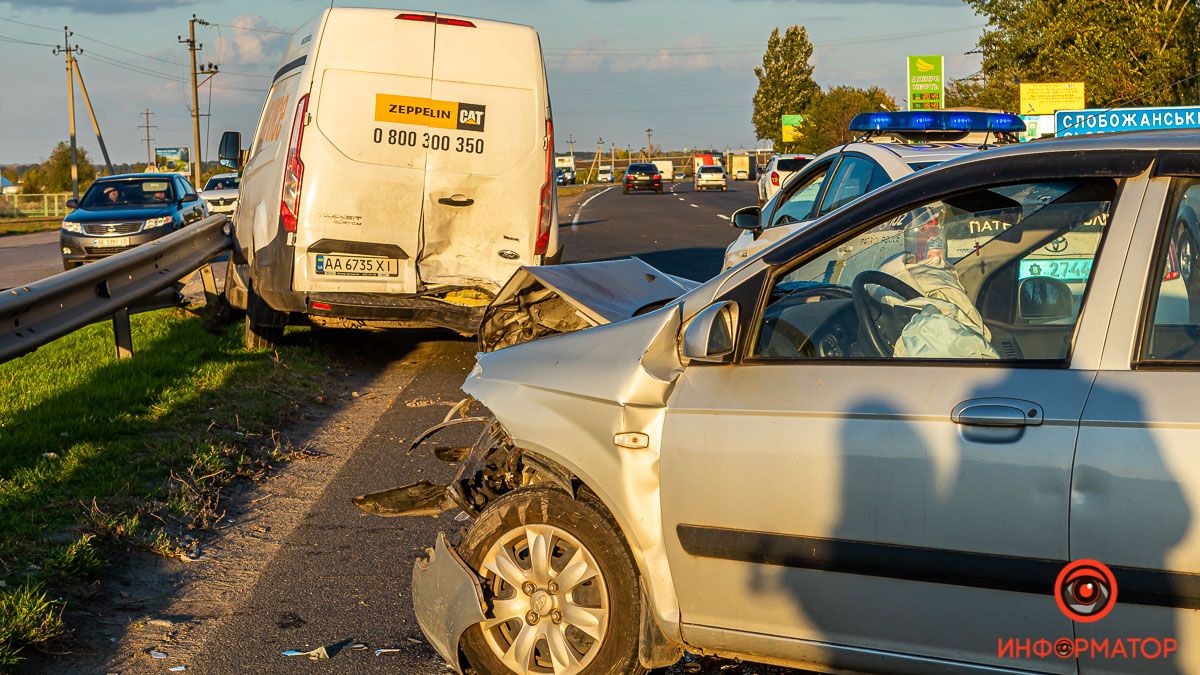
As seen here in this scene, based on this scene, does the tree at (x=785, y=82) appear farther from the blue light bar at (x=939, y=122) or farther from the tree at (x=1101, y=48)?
the blue light bar at (x=939, y=122)

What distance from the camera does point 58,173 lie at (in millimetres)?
93562

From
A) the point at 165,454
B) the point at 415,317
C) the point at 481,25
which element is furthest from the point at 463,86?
the point at 165,454

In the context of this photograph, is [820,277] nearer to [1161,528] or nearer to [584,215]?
[1161,528]

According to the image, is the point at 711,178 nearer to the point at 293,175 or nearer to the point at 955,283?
the point at 293,175

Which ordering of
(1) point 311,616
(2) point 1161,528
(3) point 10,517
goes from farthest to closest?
(3) point 10,517, (1) point 311,616, (2) point 1161,528

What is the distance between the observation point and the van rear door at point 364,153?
364 inches

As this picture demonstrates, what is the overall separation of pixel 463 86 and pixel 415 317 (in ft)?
5.65

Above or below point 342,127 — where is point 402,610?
below

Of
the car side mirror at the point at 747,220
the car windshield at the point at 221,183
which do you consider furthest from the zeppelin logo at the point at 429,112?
the car windshield at the point at 221,183

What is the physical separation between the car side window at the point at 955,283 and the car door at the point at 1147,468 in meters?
0.15

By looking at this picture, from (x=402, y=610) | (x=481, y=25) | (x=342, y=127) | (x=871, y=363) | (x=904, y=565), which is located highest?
(x=481, y=25)

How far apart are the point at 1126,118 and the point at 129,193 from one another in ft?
57.8

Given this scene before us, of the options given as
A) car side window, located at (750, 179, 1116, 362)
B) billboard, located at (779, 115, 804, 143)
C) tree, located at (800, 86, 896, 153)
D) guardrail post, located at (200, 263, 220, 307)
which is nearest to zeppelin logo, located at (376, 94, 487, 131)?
guardrail post, located at (200, 263, 220, 307)

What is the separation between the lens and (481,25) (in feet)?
31.5
